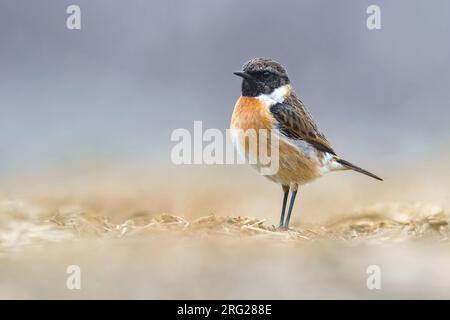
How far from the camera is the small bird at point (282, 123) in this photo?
803cm

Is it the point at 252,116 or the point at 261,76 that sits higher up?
the point at 261,76

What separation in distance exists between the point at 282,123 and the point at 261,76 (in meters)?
0.58

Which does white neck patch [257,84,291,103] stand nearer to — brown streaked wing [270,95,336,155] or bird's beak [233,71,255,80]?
brown streaked wing [270,95,336,155]

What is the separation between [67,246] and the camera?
21.8 feet

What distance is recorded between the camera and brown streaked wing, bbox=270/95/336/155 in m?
8.16

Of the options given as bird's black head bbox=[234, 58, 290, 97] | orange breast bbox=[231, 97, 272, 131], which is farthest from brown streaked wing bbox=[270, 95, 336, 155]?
bird's black head bbox=[234, 58, 290, 97]

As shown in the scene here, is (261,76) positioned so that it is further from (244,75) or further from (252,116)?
(252,116)

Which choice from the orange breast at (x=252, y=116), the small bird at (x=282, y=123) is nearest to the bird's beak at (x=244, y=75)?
the small bird at (x=282, y=123)

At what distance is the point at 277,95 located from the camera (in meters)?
8.36

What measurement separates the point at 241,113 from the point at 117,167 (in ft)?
19.9

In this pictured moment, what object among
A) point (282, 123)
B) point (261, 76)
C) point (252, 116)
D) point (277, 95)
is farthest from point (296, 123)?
point (261, 76)

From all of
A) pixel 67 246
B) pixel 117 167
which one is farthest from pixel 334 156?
pixel 117 167

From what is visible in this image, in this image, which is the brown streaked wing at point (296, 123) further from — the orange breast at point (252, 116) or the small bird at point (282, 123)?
the orange breast at point (252, 116)

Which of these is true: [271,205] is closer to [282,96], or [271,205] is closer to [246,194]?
[246,194]
